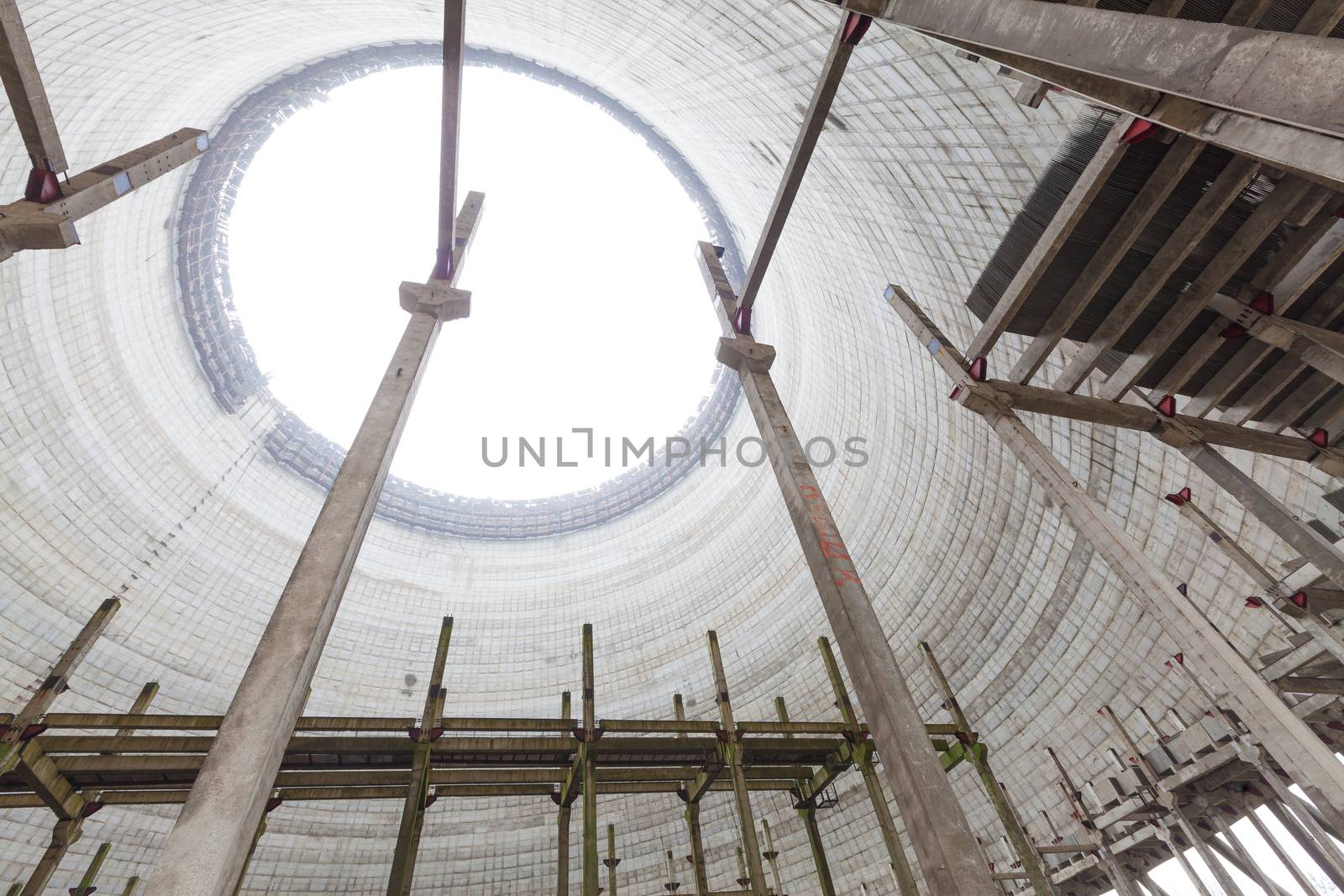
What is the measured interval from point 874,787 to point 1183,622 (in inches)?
204

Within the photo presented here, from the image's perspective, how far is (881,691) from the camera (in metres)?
4.46

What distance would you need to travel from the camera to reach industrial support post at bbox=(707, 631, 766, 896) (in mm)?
7848

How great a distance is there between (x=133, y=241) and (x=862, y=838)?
60.5 ft

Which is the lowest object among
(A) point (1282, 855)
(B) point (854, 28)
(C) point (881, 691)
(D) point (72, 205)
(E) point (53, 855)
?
(A) point (1282, 855)

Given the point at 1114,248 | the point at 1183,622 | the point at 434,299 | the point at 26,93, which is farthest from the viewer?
the point at 434,299

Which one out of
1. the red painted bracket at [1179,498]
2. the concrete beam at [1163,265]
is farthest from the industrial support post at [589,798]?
the red painted bracket at [1179,498]

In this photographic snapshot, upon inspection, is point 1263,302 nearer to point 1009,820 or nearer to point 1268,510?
point 1268,510

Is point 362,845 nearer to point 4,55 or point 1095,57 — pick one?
point 4,55

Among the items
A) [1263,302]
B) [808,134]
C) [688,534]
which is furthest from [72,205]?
[688,534]

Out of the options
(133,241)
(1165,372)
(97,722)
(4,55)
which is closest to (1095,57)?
(1165,372)

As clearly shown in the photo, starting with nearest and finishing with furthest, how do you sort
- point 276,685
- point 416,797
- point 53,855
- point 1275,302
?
1. point 276,685
2. point 1275,302
3. point 416,797
4. point 53,855

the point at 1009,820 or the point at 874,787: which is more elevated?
the point at 874,787

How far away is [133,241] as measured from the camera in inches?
516

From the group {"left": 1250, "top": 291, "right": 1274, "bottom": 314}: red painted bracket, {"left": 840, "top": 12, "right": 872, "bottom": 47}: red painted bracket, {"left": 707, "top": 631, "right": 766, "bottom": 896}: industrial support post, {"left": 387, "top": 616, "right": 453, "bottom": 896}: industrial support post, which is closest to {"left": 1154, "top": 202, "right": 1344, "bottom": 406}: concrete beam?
{"left": 1250, "top": 291, "right": 1274, "bottom": 314}: red painted bracket
